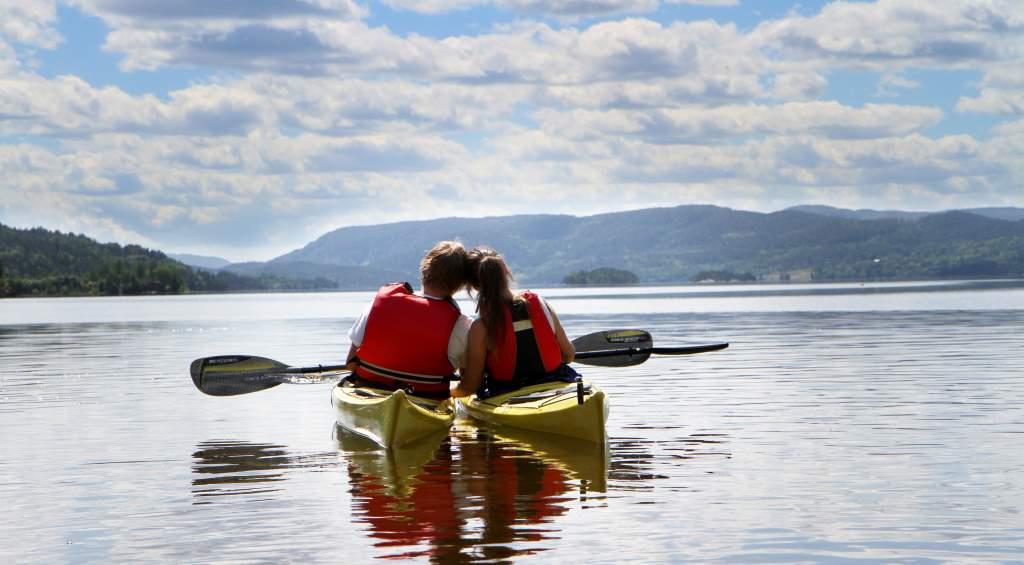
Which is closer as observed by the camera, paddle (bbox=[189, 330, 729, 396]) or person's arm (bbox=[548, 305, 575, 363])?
person's arm (bbox=[548, 305, 575, 363])

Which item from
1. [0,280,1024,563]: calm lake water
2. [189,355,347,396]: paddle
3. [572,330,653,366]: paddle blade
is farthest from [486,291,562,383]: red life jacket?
[189,355,347,396]: paddle

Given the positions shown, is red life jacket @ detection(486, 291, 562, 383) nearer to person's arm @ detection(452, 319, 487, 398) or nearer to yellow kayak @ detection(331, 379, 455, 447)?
person's arm @ detection(452, 319, 487, 398)

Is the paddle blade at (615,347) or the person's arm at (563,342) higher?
the person's arm at (563,342)

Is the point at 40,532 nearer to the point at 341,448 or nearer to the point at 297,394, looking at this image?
the point at 341,448

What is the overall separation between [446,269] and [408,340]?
102 cm

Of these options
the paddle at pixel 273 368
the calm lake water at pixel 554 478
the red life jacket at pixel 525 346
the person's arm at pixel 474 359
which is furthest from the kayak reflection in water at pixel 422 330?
the paddle at pixel 273 368

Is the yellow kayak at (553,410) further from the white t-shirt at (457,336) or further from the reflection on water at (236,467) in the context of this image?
the reflection on water at (236,467)

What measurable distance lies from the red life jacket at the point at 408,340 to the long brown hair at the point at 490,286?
15.8 inches

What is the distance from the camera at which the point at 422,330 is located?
16.3 meters

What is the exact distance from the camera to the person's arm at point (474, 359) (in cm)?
1636

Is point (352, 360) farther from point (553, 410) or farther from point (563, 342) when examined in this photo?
point (553, 410)

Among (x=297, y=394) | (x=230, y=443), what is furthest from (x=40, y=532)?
(x=297, y=394)

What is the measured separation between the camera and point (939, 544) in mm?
9961

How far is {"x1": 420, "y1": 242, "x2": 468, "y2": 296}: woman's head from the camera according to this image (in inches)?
640
